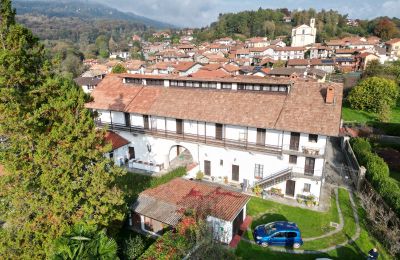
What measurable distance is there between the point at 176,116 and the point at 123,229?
12.3 meters

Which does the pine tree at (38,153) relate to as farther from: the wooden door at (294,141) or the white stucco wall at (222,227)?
the wooden door at (294,141)

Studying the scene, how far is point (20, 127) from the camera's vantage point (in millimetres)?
13875

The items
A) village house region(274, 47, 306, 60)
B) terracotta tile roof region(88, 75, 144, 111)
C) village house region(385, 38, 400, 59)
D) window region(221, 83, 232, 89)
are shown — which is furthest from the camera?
village house region(274, 47, 306, 60)

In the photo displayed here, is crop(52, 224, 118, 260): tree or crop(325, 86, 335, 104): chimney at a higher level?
crop(325, 86, 335, 104): chimney

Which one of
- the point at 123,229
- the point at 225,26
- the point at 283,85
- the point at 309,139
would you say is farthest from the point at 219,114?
the point at 225,26

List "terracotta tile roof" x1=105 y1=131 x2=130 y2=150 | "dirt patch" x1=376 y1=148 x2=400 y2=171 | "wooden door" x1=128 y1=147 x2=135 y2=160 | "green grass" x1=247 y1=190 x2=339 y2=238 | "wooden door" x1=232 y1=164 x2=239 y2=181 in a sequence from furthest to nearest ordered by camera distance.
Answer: "dirt patch" x1=376 y1=148 x2=400 y2=171 → "wooden door" x1=128 y1=147 x2=135 y2=160 → "terracotta tile roof" x1=105 y1=131 x2=130 y2=150 → "wooden door" x1=232 y1=164 x2=239 y2=181 → "green grass" x1=247 y1=190 x2=339 y2=238

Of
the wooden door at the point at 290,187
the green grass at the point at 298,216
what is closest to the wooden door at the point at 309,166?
the wooden door at the point at 290,187

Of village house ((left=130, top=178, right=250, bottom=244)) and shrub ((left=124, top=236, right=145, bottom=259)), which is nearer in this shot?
shrub ((left=124, top=236, right=145, bottom=259))

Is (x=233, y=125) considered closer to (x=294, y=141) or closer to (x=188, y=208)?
(x=294, y=141)

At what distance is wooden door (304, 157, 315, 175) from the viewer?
24.9 meters

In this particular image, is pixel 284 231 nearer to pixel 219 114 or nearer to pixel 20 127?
pixel 219 114

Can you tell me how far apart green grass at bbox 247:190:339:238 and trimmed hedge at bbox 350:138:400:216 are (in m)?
4.11

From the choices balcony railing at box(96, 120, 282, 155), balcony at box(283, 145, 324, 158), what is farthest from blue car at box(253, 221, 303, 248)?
balcony railing at box(96, 120, 282, 155)

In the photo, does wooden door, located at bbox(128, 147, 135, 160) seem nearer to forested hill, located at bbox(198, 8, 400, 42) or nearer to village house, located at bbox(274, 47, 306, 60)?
village house, located at bbox(274, 47, 306, 60)
